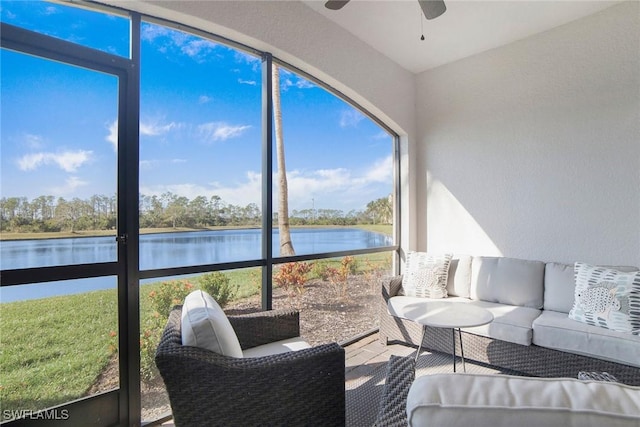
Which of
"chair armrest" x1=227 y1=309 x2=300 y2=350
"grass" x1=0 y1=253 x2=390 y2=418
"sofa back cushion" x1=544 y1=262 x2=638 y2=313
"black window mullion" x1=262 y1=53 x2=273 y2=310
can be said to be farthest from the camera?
"sofa back cushion" x1=544 y1=262 x2=638 y2=313

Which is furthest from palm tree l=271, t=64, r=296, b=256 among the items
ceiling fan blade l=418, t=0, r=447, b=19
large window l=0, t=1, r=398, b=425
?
ceiling fan blade l=418, t=0, r=447, b=19

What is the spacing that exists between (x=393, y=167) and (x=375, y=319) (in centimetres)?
194

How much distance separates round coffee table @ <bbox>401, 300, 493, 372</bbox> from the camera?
2311 millimetres

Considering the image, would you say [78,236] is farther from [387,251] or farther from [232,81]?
[387,251]

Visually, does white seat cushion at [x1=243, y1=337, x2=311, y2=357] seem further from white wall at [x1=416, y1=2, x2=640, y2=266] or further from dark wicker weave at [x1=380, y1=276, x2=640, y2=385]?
white wall at [x1=416, y1=2, x2=640, y2=266]

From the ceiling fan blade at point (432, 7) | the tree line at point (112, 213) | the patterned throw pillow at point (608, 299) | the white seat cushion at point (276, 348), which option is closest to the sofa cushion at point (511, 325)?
the patterned throw pillow at point (608, 299)

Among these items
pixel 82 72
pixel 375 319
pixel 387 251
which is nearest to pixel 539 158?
pixel 387 251

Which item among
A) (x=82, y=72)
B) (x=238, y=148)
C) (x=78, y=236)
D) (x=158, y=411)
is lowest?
(x=158, y=411)

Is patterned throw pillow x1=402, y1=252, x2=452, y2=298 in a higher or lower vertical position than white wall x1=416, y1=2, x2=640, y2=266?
lower

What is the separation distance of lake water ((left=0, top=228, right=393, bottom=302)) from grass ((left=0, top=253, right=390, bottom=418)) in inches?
2.5

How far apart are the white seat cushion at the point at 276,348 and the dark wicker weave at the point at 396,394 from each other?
80 cm

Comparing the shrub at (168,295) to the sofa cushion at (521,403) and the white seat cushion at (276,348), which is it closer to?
the white seat cushion at (276,348)

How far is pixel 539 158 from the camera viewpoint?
11.1ft

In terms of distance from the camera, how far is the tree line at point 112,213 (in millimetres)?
1736
